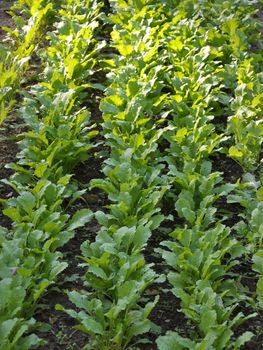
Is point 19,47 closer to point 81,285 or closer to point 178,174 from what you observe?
point 178,174

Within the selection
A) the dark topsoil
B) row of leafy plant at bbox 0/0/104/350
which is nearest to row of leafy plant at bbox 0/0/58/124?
row of leafy plant at bbox 0/0/104/350

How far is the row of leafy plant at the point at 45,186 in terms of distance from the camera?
309cm

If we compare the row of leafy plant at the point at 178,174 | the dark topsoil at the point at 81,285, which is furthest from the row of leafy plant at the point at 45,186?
the row of leafy plant at the point at 178,174

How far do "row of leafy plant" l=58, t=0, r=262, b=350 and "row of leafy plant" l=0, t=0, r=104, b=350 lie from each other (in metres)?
0.20

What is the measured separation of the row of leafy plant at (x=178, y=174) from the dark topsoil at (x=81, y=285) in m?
0.08

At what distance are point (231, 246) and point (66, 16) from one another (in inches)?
139

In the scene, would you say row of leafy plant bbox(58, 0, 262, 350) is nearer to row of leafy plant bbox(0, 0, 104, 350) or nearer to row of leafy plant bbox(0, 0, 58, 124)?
row of leafy plant bbox(0, 0, 104, 350)

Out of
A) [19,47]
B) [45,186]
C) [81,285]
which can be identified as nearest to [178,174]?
[45,186]

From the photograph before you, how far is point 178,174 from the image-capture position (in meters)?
4.06

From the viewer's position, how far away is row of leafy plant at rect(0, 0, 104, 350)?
10.1 feet

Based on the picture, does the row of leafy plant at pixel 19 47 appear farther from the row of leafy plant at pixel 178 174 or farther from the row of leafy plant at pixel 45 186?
the row of leafy plant at pixel 178 174

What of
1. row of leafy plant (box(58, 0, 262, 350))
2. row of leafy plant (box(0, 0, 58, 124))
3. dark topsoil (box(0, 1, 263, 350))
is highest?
row of leafy plant (box(0, 0, 58, 124))

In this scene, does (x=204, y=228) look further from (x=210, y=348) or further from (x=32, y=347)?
(x=32, y=347)

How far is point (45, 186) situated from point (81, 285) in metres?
0.64
